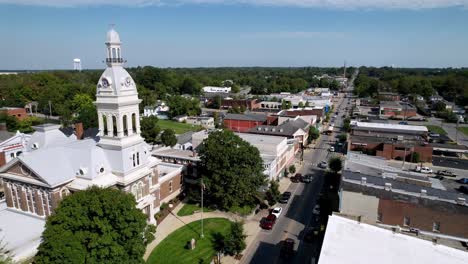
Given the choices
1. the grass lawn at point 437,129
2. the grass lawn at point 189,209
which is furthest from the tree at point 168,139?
the grass lawn at point 437,129

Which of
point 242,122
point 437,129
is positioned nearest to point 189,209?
point 242,122

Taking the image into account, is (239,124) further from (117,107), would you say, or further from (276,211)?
(117,107)

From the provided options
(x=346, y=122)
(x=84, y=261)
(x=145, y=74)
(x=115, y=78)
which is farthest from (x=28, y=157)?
(x=145, y=74)

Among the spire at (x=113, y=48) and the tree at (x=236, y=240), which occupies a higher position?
the spire at (x=113, y=48)

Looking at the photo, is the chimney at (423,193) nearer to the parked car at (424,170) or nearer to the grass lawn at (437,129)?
the parked car at (424,170)

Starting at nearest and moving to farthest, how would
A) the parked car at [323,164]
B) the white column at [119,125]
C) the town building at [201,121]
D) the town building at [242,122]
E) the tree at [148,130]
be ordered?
the white column at [119,125] → the parked car at [323,164] → the tree at [148,130] → the town building at [242,122] → the town building at [201,121]

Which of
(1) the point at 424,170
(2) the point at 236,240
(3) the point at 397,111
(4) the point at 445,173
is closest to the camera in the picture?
(2) the point at 236,240
